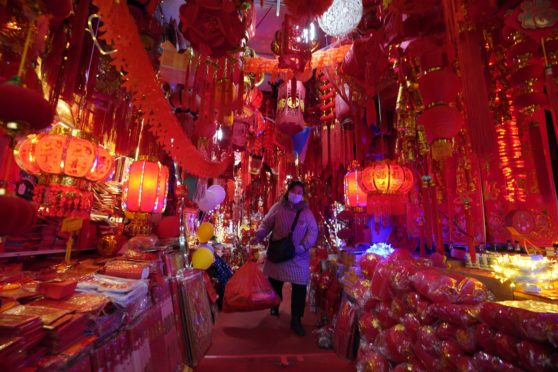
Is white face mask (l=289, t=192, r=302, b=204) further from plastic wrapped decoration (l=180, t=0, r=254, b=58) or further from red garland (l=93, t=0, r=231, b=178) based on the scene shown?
plastic wrapped decoration (l=180, t=0, r=254, b=58)

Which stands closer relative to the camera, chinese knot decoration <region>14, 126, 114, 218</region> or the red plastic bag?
chinese knot decoration <region>14, 126, 114, 218</region>

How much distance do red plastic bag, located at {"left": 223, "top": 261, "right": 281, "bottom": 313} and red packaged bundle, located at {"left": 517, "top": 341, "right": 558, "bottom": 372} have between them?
238 centimetres

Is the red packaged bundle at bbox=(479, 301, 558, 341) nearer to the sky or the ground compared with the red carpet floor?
nearer to the sky

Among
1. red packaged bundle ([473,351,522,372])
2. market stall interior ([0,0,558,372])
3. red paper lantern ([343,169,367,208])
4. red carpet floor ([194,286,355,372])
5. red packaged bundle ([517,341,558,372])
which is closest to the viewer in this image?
red packaged bundle ([517,341,558,372])

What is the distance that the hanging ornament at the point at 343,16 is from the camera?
254cm

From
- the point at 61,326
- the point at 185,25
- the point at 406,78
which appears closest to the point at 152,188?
the point at 185,25

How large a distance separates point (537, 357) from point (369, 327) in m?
1.25

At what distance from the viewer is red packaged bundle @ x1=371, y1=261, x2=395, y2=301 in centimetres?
198

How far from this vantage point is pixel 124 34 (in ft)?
4.87

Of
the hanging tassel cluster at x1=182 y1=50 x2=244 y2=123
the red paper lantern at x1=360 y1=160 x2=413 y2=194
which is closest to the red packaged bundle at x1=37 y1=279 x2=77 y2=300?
the hanging tassel cluster at x1=182 y1=50 x2=244 y2=123

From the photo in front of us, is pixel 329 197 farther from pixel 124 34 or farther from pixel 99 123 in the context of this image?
pixel 124 34

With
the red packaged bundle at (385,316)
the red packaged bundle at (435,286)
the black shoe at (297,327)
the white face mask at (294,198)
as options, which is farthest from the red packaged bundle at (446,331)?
the white face mask at (294,198)

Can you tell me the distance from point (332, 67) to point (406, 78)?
42.7 inches

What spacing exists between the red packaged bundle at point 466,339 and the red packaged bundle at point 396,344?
409mm
